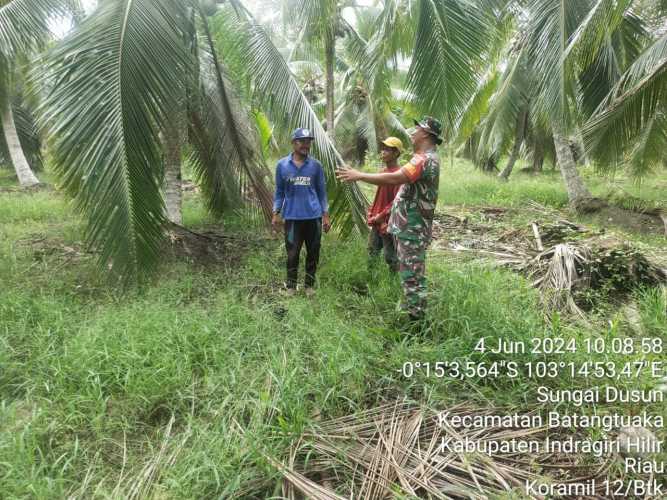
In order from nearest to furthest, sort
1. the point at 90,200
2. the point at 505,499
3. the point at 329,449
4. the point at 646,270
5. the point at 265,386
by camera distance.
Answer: the point at 505,499 → the point at 329,449 → the point at 265,386 → the point at 90,200 → the point at 646,270

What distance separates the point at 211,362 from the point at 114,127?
6.35 feet

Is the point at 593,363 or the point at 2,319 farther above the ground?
the point at 593,363

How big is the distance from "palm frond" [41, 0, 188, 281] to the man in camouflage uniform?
1577mm

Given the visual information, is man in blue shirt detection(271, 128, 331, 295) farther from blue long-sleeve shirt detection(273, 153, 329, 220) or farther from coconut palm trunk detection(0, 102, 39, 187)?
coconut palm trunk detection(0, 102, 39, 187)

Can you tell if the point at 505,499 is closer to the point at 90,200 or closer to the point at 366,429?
the point at 366,429

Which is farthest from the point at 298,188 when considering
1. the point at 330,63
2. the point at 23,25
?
the point at 330,63

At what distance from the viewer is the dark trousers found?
4.00m

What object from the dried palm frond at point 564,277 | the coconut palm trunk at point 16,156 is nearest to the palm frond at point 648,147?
the dried palm frond at point 564,277

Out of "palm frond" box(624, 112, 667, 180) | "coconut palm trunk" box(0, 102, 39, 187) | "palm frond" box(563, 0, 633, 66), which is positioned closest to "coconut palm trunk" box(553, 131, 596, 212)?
"palm frond" box(624, 112, 667, 180)

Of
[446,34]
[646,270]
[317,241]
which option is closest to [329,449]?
[317,241]

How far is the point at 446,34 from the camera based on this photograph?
428 cm

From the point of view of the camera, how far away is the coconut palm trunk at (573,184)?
8.14 m

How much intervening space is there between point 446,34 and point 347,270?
8.83 feet

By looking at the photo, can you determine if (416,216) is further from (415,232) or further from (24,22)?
(24,22)
